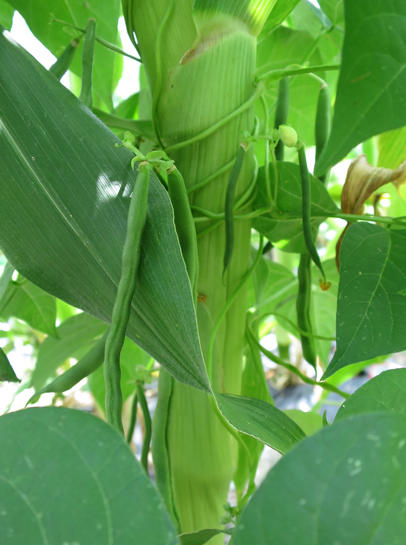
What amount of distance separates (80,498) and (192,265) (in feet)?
0.53

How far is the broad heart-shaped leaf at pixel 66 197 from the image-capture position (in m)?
0.30

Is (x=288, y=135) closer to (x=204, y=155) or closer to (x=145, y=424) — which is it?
(x=204, y=155)

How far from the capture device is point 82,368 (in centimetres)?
34

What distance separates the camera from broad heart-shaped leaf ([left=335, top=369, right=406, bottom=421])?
30cm

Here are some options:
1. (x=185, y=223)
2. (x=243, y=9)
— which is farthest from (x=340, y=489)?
(x=243, y=9)

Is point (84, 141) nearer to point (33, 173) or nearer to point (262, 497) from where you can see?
point (33, 173)

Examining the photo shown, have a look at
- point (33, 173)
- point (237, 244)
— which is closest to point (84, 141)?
point (33, 173)

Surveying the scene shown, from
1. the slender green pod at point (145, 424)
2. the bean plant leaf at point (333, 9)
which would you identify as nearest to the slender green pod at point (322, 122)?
the bean plant leaf at point (333, 9)

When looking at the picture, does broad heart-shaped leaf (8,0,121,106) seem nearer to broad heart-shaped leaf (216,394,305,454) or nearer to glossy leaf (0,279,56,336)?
glossy leaf (0,279,56,336)

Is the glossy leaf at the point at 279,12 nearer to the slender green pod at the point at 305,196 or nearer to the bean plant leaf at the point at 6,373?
the slender green pod at the point at 305,196

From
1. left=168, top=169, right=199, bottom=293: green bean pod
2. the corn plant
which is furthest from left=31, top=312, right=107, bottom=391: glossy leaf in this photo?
left=168, top=169, right=199, bottom=293: green bean pod

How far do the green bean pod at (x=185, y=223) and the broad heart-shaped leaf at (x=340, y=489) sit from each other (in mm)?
161

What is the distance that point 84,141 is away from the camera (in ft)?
1.02

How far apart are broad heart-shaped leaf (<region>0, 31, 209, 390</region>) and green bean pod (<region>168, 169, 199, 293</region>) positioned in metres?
0.03
